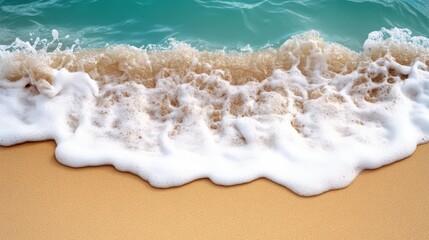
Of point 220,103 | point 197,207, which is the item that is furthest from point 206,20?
point 197,207

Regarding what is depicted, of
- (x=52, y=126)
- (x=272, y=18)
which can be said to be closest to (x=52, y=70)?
(x=52, y=126)

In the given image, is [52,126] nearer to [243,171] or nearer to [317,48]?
[243,171]

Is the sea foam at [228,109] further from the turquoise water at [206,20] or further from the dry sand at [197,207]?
the turquoise water at [206,20]

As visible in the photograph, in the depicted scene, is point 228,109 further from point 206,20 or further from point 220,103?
point 206,20

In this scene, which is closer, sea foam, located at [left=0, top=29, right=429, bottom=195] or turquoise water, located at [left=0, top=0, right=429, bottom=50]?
sea foam, located at [left=0, top=29, right=429, bottom=195]

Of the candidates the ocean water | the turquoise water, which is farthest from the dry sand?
the turquoise water

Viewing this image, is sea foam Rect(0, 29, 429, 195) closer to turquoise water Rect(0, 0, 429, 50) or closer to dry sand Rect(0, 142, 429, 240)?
dry sand Rect(0, 142, 429, 240)

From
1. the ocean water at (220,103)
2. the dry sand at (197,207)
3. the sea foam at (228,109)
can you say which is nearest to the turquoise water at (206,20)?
the ocean water at (220,103)
